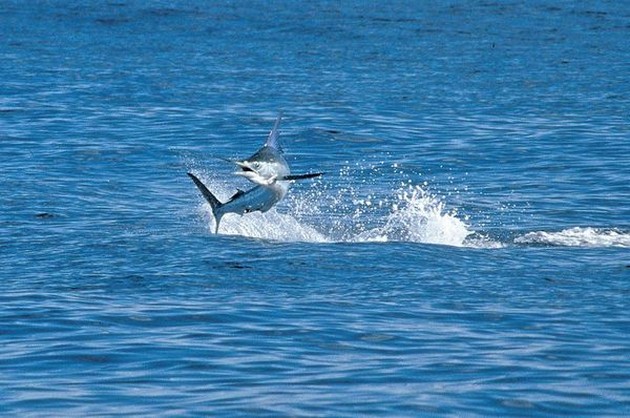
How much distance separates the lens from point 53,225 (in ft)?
66.8

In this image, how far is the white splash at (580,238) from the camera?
19266mm

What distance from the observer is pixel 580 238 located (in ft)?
64.4

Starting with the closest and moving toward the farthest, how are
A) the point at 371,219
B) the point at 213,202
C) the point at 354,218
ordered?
the point at 213,202 → the point at 371,219 → the point at 354,218

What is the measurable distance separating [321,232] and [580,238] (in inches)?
142

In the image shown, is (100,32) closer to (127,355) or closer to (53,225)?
(53,225)

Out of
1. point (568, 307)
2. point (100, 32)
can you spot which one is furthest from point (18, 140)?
point (100, 32)

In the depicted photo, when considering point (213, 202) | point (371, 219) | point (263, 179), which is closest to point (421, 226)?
point (371, 219)

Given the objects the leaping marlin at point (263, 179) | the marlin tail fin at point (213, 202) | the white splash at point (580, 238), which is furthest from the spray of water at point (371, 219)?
the leaping marlin at point (263, 179)

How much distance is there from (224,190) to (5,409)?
41.1ft

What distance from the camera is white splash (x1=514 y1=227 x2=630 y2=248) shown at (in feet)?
63.2

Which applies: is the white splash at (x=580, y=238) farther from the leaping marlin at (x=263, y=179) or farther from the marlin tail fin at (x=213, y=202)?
the marlin tail fin at (x=213, y=202)

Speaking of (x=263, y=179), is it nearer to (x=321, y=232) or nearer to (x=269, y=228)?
(x=269, y=228)

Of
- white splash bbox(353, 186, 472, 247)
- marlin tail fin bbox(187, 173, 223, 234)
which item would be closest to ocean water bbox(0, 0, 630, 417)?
white splash bbox(353, 186, 472, 247)

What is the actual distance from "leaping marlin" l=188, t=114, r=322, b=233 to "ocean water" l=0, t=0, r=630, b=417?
23.3 inches
